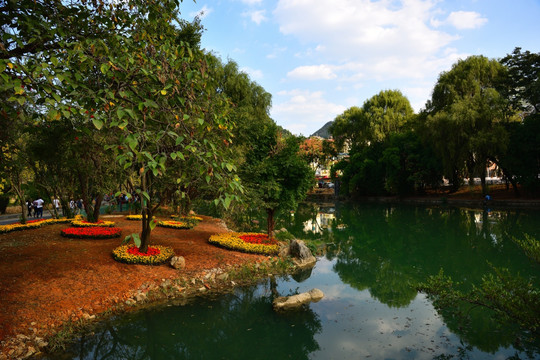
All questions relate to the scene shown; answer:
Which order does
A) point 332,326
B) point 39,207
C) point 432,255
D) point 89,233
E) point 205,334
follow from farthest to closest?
point 39,207 < point 432,255 < point 89,233 < point 332,326 < point 205,334

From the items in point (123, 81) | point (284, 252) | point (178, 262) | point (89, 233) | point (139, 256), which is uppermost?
point (123, 81)

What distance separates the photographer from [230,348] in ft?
22.5

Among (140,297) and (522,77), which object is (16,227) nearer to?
(140,297)

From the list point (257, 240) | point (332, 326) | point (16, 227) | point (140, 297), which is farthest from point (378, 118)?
point (140, 297)

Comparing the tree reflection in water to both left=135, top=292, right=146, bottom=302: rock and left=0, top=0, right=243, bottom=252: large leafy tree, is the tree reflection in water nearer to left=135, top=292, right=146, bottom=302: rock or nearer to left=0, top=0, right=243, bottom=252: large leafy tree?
left=135, top=292, right=146, bottom=302: rock

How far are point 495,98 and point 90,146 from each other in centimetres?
3308

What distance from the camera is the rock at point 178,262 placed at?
10.4m

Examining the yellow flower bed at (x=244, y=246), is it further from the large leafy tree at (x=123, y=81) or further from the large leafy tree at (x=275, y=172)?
the large leafy tree at (x=123, y=81)

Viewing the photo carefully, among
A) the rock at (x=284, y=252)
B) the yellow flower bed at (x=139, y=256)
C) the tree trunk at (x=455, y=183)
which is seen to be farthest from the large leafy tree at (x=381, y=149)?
the yellow flower bed at (x=139, y=256)

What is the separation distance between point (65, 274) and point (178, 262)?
3.11 meters

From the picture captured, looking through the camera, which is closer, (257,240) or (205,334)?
(205,334)

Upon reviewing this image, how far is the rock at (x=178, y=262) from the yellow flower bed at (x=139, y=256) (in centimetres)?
31

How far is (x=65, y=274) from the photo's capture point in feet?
28.2

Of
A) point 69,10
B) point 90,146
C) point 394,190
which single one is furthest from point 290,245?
point 394,190
